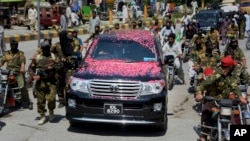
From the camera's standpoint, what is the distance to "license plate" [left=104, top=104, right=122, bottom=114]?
8.31 m

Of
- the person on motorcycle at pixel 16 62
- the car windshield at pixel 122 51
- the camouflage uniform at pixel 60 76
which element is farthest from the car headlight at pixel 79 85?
the person on motorcycle at pixel 16 62

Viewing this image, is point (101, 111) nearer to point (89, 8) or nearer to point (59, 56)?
point (59, 56)

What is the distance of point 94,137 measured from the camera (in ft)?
27.8

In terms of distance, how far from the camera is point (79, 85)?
28.1 ft

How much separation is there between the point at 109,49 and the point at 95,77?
143 centimetres

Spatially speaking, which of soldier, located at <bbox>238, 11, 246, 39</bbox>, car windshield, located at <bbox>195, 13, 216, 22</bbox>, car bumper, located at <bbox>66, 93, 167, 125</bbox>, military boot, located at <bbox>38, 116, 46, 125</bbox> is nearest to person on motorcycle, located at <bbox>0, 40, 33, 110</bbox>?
military boot, located at <bbox>38, 116, 46, 125</bbox>

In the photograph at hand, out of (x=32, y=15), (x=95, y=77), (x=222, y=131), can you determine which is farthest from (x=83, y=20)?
(x=222, y=131)

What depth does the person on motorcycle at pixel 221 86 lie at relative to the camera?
6.79 m

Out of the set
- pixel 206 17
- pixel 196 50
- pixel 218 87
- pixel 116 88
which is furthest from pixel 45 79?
pixel 206 17

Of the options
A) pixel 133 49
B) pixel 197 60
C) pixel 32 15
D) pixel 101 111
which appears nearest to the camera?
pixel 101 111

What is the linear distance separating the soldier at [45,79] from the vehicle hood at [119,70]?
59 centimetres

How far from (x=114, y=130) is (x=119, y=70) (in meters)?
1.11

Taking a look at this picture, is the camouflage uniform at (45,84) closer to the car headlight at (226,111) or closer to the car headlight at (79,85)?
the car headlight at (79,85)

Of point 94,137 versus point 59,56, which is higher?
point 59,56
